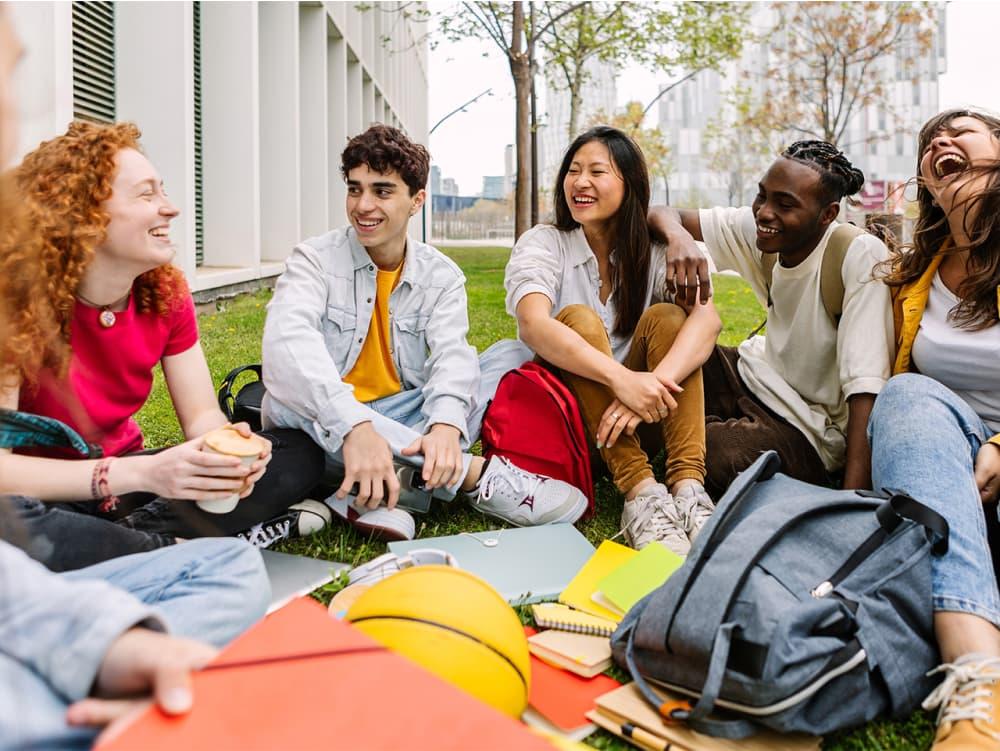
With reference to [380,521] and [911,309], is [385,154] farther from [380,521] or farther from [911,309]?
[911,309]

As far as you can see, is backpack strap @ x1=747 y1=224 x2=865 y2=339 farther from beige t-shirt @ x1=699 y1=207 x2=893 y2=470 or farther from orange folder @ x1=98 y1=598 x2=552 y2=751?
orange folder @ x1=98 y1=598 x2=552 y2=751

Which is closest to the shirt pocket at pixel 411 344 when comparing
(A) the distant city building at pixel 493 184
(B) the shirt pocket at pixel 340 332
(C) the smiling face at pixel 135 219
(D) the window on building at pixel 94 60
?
(B) the shirt pocket at pixel 340 332

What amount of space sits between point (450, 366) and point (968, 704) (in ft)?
6.48

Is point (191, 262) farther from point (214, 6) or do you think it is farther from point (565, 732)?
point (565, 732)

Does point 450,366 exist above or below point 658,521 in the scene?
above

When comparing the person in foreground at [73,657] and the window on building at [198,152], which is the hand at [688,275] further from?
the window on building at [198,152]

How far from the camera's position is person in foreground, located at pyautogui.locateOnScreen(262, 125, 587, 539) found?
9.67ft

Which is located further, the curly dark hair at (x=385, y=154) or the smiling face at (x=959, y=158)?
the curly dark hair at (x=385, y=154)

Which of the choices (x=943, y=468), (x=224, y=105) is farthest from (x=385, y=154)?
(x=224, y=105)

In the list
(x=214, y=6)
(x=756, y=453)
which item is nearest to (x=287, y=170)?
(x=214, y=6)

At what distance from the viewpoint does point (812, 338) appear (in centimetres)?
334

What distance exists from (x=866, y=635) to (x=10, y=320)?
171cm

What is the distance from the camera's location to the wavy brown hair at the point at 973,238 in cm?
264

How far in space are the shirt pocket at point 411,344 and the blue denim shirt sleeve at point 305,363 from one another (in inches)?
12.3
